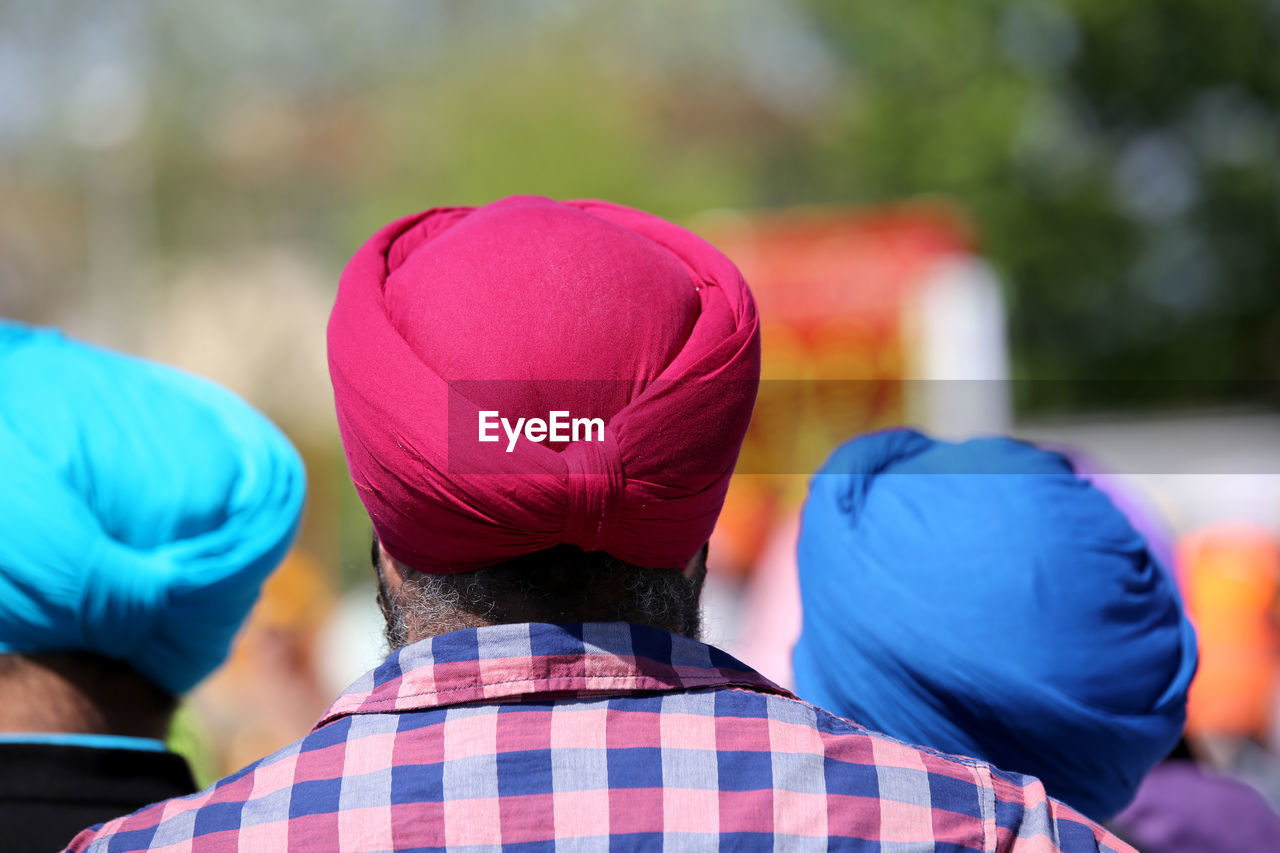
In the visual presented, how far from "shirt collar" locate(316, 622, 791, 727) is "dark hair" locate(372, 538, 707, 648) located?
27 mm

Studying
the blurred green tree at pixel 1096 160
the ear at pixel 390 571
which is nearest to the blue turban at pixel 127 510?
the ear at pixel 390 571

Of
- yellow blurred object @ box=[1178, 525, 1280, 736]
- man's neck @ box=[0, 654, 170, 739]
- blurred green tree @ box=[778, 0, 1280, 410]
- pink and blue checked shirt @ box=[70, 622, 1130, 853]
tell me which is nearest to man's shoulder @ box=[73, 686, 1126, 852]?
pink and blue checked shirt @ box=[70, 622, 1130, 853]

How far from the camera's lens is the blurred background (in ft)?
26.9

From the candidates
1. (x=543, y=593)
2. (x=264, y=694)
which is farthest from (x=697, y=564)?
(x=264, y=694)

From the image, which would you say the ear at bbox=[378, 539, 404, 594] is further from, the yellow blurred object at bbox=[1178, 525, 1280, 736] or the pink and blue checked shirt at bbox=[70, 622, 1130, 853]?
the yellow blurred object at bbox=[1178, 525, 1280, 736]

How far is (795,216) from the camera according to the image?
60.5 feet

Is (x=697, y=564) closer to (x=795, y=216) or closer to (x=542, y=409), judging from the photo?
(x=542, y=409)

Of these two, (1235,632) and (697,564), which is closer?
(697,564)

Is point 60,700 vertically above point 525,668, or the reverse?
point 525,668

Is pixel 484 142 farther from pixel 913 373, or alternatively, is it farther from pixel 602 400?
pixel 602 400

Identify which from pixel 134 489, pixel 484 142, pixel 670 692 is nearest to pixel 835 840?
pixel 670 692

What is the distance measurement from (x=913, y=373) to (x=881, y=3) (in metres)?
18.3

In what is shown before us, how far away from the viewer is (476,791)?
41.6 inches

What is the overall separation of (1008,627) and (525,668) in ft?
2.26
